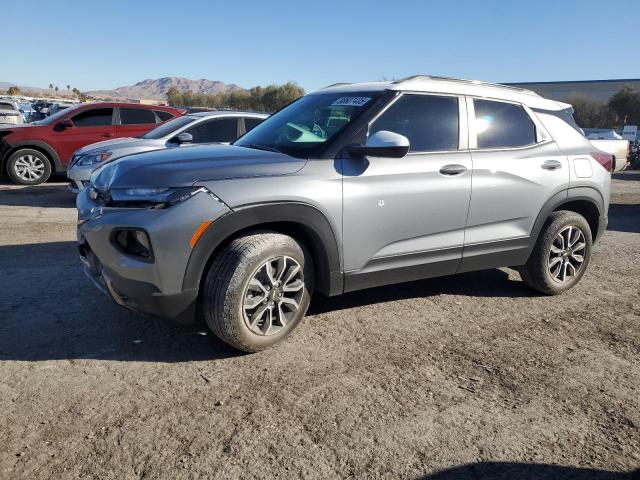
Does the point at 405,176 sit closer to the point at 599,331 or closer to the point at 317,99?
the point at 317,99

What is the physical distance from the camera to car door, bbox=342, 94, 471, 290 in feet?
12.1

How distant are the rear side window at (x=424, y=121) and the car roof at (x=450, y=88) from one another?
87mm

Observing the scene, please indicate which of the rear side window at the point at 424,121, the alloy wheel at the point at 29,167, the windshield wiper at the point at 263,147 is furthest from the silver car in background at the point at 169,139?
the rear side window at the point at 424,121

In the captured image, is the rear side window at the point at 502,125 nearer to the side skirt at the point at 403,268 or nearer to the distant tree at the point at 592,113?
the side skirt at the point at 403,268

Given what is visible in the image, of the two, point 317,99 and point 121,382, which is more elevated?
point 317,99

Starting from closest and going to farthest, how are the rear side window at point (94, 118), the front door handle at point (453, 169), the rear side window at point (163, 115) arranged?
the front door handle at point (453, 169) → the rear side window at point (94, 118) → the rear side window at point (163, 115)

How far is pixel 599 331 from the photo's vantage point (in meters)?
4.14

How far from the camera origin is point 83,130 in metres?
10.9

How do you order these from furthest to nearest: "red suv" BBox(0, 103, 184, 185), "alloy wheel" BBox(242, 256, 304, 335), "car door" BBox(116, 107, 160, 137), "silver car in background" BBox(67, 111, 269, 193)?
"car door" BBox(116, 107, 160, 137) < "red suv" BBox(0, 103, 184, 185) < "silver car in background" BBox(67, 111, 269, 193) < "alloy wheel" BBox(242, 256, 304, 335)

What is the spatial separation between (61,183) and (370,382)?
10474mm

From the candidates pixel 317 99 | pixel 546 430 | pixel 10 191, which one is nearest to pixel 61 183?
pixel 10 191

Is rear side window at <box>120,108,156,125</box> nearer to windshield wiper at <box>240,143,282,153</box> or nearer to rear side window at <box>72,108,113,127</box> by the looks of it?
rear side window at <box>72,108,113,127</box>

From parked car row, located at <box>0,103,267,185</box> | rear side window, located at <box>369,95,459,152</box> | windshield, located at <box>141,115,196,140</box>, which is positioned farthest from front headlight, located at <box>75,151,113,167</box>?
rear side window, located at <box>369,95,459,152</box>

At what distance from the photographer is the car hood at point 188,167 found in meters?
3.19
